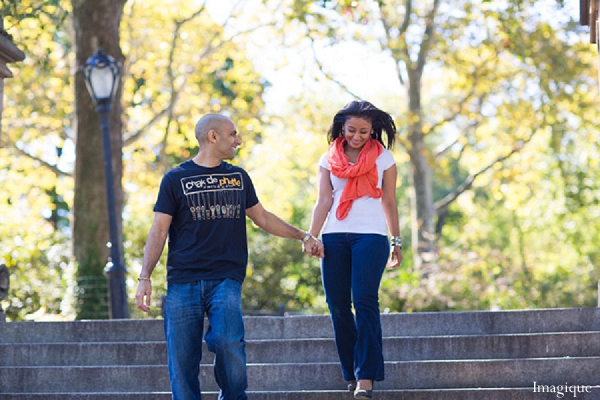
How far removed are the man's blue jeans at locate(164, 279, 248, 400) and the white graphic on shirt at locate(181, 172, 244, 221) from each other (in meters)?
0.38

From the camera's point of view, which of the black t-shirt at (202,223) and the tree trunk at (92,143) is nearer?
the black t-shirt at (202,223)

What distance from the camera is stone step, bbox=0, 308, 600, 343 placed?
790 cm

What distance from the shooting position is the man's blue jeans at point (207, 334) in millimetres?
5410

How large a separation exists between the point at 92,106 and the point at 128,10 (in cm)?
901

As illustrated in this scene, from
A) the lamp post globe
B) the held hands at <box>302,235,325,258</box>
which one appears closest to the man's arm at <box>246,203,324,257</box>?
the held hands at <box>302,235,325,258</box>

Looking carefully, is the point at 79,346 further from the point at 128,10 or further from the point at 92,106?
the point at 128,10

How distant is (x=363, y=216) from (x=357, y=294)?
0.51 meters

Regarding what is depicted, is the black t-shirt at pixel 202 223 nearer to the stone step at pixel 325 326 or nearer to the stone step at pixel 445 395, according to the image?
the stone step at pixel 445 395

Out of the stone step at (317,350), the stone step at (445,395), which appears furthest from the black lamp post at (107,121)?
the stone step at (445,395)

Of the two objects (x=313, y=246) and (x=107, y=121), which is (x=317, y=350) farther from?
(x=107, y=121)

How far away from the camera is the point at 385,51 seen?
22016 mm

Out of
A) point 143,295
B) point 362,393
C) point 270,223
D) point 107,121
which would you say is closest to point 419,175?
point 107,121

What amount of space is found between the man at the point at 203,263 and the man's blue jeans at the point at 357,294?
93 cm

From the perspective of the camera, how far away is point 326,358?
25.1 feet
